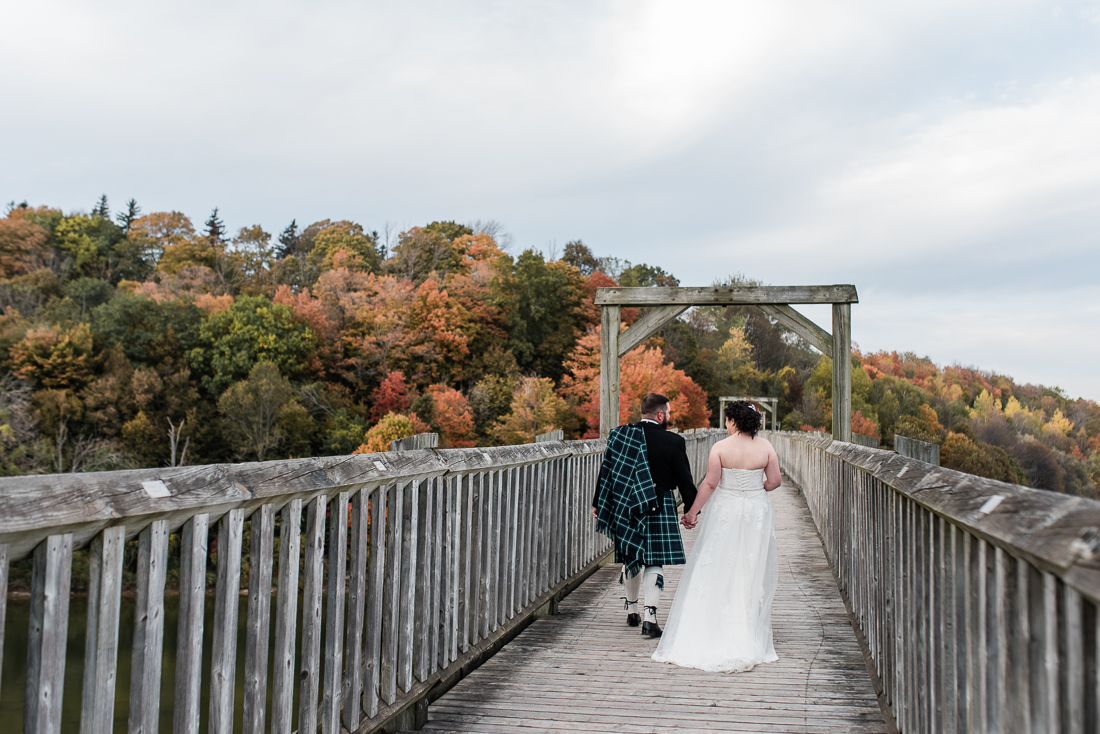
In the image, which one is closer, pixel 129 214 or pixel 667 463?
pixel 667 463

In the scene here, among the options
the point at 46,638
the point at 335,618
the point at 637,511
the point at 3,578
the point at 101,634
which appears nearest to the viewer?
the point at 3,578

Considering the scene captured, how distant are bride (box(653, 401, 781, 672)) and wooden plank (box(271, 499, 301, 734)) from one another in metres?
2.55

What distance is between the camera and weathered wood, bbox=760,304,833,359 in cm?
910

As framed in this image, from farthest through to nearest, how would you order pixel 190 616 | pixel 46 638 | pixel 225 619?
pixel 225 619 < pixel 190 616 < pixel 46 638

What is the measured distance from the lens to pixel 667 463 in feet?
17.2

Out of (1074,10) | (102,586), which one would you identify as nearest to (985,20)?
(1074,10)

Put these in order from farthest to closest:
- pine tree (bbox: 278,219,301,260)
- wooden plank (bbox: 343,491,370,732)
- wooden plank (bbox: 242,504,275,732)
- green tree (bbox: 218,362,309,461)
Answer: pine tree (bbox: 278,219,301,260), green tree (bbox: 218,362,309,461), wooden plank (bbox: 343,491,370,732), wooden plank (bbox: 242,504,275,732)

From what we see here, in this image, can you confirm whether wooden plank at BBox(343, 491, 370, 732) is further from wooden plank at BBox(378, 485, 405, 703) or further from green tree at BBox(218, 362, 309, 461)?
green tree at BBox(218, 362, 309, 461)

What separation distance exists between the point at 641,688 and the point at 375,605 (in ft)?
5.27

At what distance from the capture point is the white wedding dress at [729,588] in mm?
4457

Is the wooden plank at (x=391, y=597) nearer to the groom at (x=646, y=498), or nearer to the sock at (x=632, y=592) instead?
the groom at (x=646, y=498)

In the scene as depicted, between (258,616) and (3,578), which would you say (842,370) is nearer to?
(258,616)

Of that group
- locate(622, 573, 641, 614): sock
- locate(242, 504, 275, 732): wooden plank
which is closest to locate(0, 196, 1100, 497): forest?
locate(622, 573, 641, 614): sock

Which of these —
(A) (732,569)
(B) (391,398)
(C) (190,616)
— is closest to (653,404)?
(A) (732,569)
